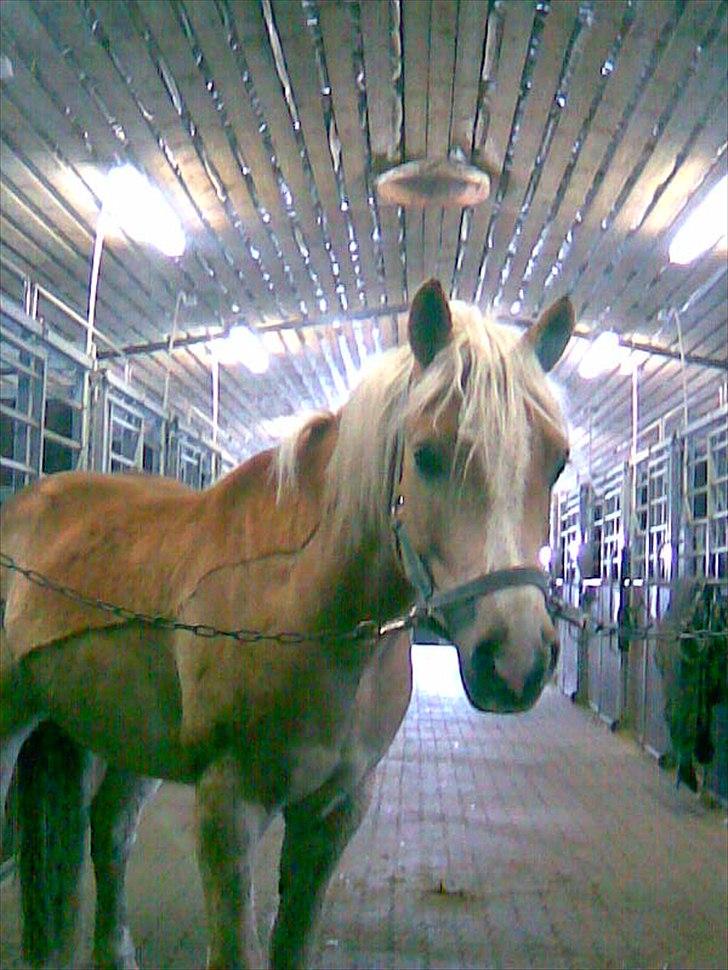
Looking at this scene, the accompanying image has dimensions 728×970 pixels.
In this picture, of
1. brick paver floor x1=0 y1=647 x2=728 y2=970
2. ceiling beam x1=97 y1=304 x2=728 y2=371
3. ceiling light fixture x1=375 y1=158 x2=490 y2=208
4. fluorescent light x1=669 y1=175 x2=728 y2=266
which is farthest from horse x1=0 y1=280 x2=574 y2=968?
ceiling beam x1=97 y1=304 x2=728 y2=371

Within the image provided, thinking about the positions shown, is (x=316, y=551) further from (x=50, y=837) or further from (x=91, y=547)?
(x=50, y=837)

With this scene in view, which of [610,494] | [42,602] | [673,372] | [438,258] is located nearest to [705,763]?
[673,372]

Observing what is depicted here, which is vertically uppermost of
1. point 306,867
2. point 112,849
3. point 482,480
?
point 482,480

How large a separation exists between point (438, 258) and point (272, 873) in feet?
10.2

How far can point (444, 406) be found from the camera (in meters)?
A: 1.60

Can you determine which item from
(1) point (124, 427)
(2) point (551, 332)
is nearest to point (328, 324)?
(1) point (124, 427)

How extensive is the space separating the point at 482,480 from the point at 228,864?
82cm

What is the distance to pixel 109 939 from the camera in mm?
2686

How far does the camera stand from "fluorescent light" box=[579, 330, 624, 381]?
19.8 feet

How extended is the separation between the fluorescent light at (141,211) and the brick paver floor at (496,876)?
266cm

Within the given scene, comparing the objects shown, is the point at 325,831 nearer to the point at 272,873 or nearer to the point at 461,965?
the point at 461,965

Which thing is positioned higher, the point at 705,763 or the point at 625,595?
the point at 625,595

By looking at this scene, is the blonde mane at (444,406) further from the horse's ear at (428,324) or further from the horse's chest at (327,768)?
the horse's chest at (327,768)

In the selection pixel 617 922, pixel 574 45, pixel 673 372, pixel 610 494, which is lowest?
pixel 617 922
